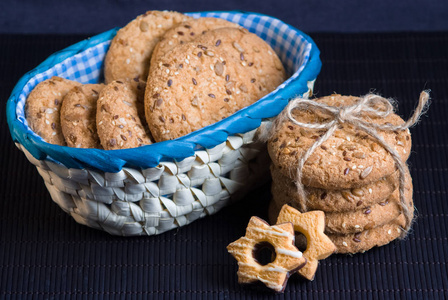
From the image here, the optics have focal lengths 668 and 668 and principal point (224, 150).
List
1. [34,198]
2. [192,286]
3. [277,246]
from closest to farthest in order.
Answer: [277,246], [192,286], [34,198]

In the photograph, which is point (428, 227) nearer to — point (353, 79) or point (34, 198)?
point (353, 79)

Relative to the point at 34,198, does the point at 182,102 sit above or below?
above

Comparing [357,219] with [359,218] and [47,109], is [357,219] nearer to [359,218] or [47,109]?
[359,218]

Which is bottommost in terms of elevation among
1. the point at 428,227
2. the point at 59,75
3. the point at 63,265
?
the point at 428,227

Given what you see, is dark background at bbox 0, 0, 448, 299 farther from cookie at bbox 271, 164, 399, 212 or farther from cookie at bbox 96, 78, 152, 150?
cookie at bbox 96, 78, 152, 150

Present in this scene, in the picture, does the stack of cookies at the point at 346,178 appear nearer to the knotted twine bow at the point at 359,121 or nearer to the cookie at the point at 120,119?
the knotted twine bow at the point at 359,121

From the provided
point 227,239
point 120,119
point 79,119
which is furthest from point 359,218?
point 79,119

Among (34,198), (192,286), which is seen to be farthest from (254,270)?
(34,198)
